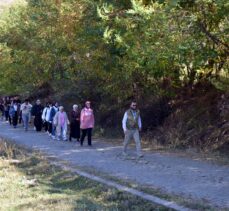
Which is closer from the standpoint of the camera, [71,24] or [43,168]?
[43,168]

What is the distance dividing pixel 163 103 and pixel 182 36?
8.41m

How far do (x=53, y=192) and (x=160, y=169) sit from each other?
3673 millimetres

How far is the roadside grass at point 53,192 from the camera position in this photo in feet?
31.8

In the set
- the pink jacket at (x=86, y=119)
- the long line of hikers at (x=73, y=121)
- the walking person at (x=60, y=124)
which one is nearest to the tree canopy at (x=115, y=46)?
the long line of hikers at (x=73, y=121)

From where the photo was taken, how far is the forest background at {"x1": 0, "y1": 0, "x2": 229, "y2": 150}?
1328 centimetres

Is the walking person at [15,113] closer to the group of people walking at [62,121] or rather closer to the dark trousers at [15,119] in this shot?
the dark trousers at [15,119]

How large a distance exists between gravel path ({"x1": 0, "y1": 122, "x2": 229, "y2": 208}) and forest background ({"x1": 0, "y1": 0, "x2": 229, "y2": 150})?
209 centimetres

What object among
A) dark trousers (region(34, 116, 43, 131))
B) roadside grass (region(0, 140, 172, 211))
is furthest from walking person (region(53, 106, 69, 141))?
roadside grass (region(0, 140, 172, 211))

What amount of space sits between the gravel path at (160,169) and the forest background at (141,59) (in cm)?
209

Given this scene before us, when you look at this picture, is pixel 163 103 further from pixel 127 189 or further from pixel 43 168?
pixel 127 189

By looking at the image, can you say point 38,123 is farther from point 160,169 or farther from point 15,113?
point 160,169

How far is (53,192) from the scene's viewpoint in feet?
36.4

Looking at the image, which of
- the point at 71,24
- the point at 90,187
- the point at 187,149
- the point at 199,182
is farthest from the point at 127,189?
the point at 71,24

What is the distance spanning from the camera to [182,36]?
13250 mm
